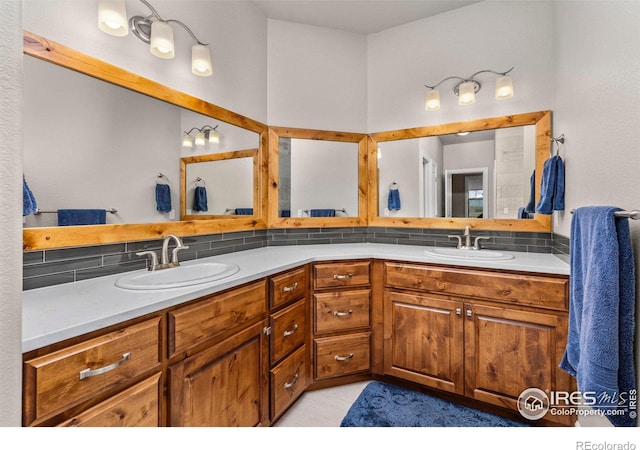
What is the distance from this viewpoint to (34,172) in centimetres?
119

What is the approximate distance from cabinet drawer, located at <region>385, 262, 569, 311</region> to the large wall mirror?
4.15 ft

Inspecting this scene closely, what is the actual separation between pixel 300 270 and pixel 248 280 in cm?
46

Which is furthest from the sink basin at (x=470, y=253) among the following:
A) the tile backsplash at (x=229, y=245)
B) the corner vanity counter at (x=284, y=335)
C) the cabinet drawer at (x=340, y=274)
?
the cabinet drawer at (x=340, y=274)

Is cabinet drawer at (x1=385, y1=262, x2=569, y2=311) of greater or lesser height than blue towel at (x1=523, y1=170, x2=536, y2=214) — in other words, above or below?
below

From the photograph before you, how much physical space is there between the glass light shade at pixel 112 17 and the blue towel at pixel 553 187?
2385 millimetres

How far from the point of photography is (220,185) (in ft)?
6.69

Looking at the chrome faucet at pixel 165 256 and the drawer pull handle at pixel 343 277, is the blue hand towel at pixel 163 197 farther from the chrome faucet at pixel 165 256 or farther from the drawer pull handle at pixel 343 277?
the drawer pull handle at pixel 343 277

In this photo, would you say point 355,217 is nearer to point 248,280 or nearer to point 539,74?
point 248,280

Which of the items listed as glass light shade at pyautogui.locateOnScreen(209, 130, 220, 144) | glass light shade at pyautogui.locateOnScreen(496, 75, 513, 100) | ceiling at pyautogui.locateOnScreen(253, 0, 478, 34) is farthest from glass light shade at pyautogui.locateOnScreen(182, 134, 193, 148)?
glass light shade at pyautogui.locateOnScreen(496, 75, 513, 100)

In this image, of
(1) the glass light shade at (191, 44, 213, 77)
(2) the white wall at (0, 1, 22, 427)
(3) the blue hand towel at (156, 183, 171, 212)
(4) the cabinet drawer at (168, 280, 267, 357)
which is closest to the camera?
(2) the white wall at (0, 1, 22, 427)

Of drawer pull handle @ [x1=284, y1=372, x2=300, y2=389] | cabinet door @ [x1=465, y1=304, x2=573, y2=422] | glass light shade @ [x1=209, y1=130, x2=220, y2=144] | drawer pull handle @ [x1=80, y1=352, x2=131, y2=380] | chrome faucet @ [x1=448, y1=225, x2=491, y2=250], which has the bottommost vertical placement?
drawer pull handle @ [x1=284, y1=372, x2=300, y2=389]

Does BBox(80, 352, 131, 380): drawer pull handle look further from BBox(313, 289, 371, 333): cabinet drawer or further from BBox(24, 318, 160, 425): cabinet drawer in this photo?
BBox(313, 289, 371, 333): cabinet drawer

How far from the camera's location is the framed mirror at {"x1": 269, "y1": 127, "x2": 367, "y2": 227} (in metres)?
2.39

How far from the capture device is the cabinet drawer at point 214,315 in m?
1.07
